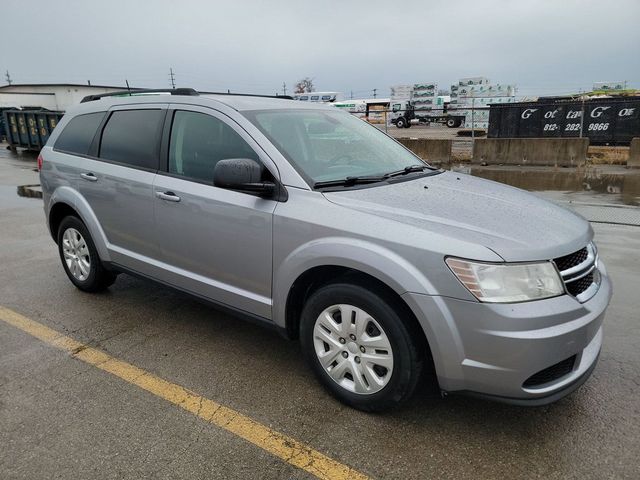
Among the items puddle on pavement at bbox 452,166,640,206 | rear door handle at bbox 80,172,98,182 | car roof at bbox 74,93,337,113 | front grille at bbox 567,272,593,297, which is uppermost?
car roof at bbox 74,93,337,113

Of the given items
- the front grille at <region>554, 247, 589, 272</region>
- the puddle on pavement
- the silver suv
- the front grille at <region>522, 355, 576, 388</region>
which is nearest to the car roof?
the silver suv

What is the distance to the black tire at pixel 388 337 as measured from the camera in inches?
97.9

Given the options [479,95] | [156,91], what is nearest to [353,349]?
[156,91]

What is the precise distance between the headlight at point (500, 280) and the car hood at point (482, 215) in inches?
2.4

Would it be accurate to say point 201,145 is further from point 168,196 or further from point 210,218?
point 210,218

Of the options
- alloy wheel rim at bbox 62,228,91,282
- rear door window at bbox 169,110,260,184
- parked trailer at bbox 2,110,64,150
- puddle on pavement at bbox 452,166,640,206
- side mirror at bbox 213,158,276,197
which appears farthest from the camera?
parked trailer at bbox 2,110,64,150

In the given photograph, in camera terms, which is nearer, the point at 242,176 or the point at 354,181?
the point at 242,176

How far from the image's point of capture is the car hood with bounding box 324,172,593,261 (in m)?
2.37

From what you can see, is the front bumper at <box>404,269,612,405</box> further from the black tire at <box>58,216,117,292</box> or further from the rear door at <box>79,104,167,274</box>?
the black tire at <box>58,216,117,292</box>

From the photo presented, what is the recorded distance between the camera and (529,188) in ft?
31.3

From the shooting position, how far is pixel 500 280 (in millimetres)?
2268

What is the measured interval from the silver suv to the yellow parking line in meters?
0.44

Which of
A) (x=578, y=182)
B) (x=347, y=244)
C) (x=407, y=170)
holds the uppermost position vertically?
(x=407, y=170)

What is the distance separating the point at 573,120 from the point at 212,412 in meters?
16.6
